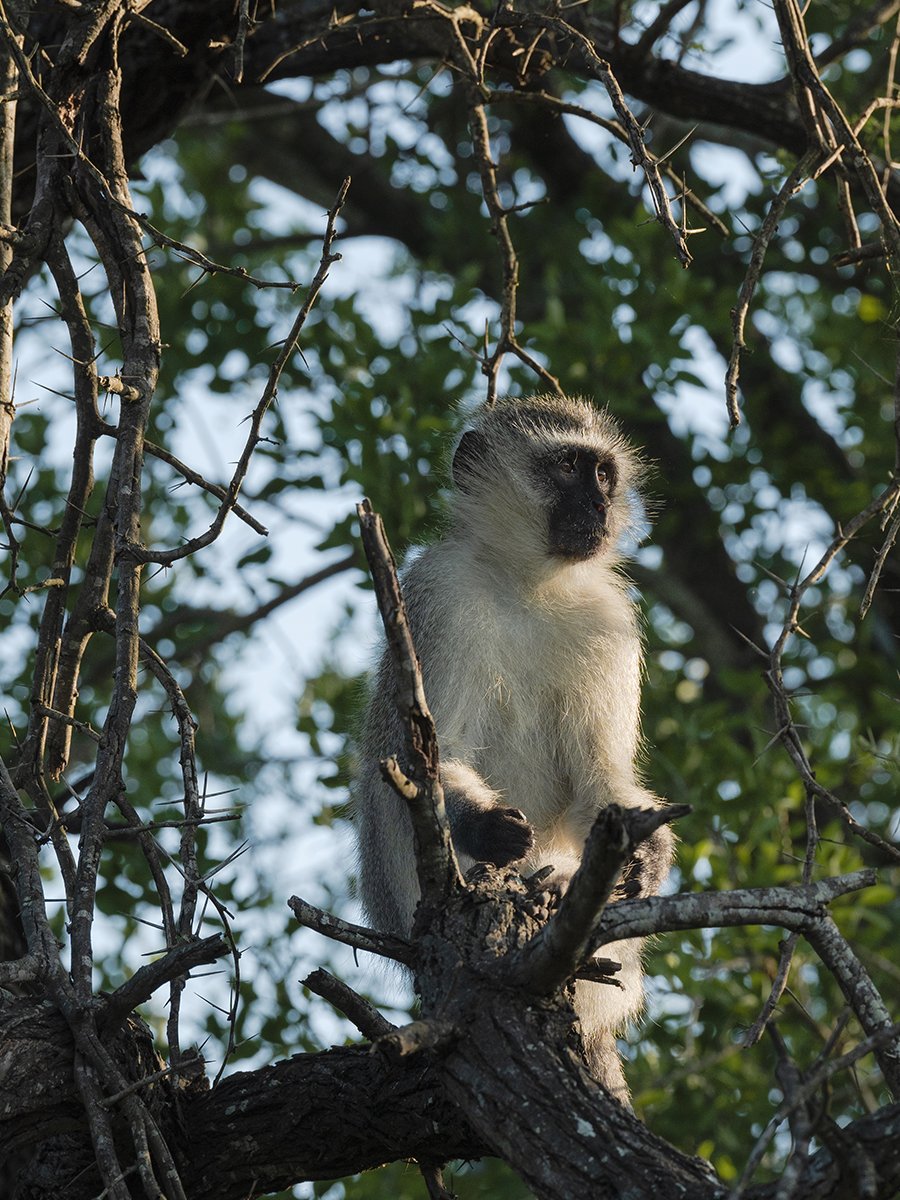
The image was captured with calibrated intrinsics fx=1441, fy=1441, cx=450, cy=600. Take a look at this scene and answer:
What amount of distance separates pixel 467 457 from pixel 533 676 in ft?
3.00

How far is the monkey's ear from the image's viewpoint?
4.89 metres

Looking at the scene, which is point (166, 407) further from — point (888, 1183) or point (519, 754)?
point (888, 1183)

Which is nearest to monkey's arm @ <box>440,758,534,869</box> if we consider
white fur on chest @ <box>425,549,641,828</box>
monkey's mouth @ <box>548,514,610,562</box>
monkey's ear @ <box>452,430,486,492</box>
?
white fur on chest @ <box>425,549,641,828</box>

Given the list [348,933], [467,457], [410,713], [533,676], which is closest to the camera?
[410,713]

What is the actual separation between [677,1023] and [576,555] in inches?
89.9

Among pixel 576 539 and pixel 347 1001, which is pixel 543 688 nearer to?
pixel 576 539

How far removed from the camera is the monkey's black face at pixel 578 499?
4.54 meters

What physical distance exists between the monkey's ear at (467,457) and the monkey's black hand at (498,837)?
5.10 ft

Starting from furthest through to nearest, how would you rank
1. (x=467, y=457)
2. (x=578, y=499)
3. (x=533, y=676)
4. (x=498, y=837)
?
(x=467, y=457) → (x=578, y=499) → (x=533, y=676) → (x=498, y=837)

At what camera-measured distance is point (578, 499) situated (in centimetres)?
469

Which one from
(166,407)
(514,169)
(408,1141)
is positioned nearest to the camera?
(408,1141)

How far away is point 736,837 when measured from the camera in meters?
5.69

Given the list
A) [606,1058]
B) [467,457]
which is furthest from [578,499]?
[606,1058]

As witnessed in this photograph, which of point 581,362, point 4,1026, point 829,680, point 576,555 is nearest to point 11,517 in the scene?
point 4,1026
